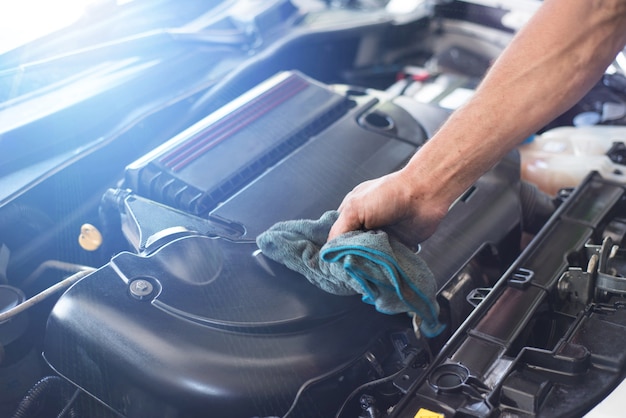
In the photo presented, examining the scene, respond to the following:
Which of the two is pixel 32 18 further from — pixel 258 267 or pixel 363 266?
pixel 363 266

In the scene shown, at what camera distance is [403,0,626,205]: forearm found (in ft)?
3.51

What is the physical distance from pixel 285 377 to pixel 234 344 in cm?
10

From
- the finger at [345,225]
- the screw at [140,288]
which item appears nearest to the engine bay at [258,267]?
the screw at [140,288]

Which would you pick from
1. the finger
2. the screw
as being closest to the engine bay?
the screw

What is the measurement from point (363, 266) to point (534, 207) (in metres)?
0.66

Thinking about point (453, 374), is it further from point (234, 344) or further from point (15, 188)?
point (15, 188)

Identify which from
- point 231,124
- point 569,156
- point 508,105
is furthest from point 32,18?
point 569,156

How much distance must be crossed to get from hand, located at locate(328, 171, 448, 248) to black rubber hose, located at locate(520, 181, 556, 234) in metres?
0.43

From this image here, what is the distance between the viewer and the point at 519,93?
1072 millimetres

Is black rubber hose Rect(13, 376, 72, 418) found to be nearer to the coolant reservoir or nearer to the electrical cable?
the electrical cable

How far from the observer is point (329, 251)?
38.2 inches

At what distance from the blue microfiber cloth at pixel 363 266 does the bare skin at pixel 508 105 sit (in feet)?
0.17

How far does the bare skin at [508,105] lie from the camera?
1.06m

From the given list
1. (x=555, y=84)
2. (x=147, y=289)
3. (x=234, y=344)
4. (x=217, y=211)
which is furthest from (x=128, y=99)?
(x=555, y=84)
